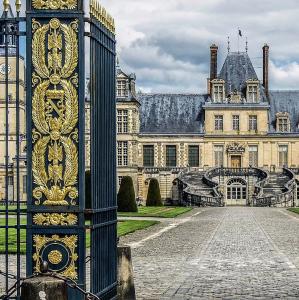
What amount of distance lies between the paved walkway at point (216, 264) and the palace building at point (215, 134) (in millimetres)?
28545

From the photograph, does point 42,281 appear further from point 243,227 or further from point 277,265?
point 243,227

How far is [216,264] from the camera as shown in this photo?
34.7ft

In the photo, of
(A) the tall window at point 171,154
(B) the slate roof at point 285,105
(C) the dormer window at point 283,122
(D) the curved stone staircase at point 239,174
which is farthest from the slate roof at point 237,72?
(D) the curved stone staircase at point 239,174


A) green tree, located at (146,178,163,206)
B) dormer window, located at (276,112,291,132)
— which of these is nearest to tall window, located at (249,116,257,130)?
dormer window, located at (276,112,291,132)

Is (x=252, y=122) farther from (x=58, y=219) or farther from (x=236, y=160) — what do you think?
(x=58, y=219)

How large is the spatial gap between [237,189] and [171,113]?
7.17 metres

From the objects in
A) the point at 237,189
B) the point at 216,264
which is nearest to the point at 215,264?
the point at 216,264

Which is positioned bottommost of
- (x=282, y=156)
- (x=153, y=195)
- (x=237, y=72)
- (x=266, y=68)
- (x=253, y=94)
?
(x=153, y=195)

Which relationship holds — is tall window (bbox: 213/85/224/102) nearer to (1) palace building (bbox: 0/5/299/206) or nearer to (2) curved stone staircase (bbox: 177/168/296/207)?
(1) palace building (bbox: 0/5/299/206)

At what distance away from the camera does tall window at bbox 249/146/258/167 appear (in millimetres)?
48656

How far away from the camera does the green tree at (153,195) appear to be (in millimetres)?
42438

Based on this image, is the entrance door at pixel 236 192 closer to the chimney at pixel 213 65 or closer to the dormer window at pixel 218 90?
A: the dormer window at pixel 218 90

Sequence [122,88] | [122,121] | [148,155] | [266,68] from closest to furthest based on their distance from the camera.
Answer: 1. [122,88]
2. [122,121]
3. [148,155]
4. [266,68]

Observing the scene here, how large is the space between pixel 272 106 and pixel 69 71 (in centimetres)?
4561
